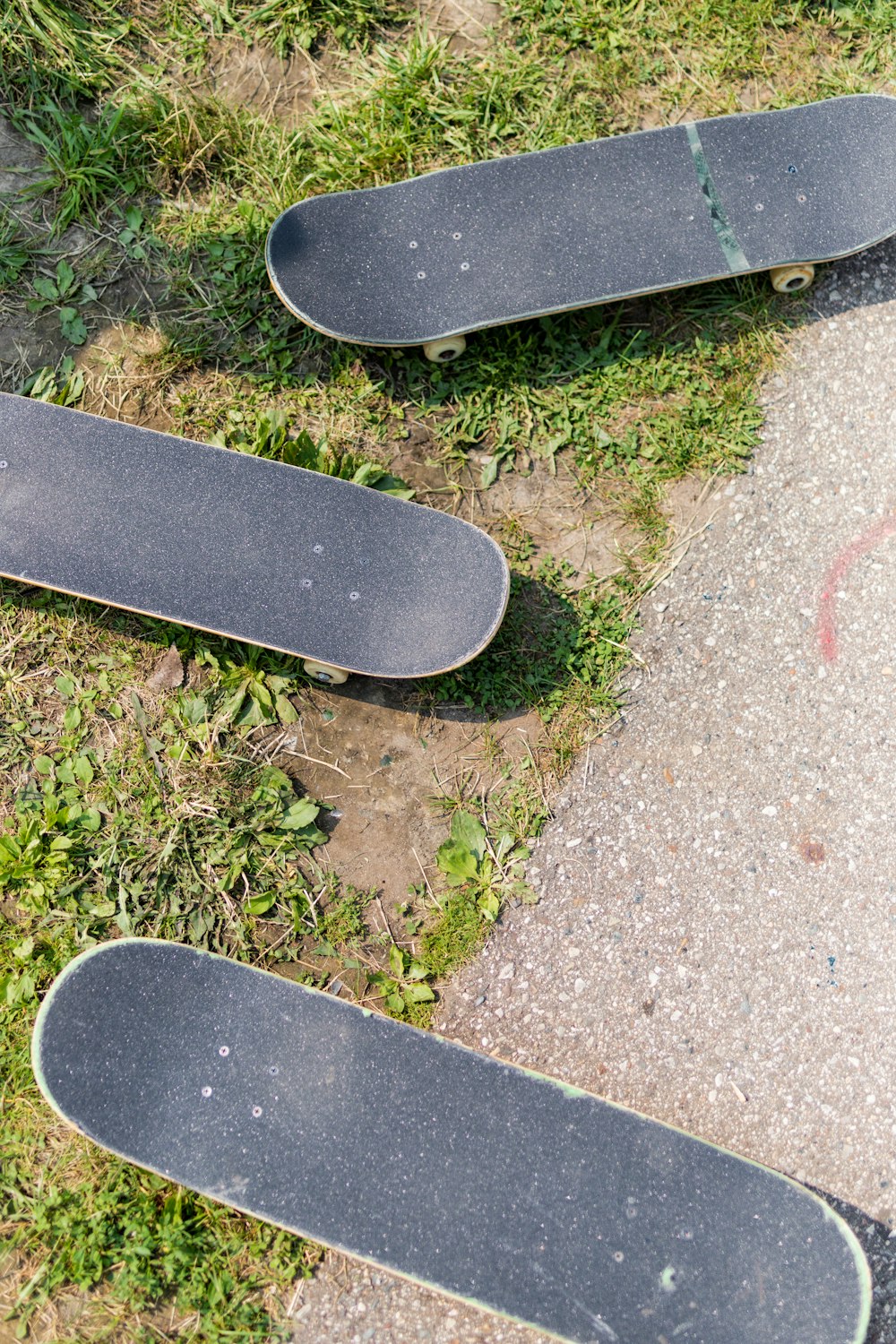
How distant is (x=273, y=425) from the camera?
2.40m

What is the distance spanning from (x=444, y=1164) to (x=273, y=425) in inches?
69.4

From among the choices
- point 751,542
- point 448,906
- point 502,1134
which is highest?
point 751,542

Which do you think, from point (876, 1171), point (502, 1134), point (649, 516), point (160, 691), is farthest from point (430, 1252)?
point (649, 516)

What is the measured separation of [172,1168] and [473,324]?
6.70 feet

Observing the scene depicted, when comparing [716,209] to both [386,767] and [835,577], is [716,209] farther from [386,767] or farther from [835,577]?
[386,767]

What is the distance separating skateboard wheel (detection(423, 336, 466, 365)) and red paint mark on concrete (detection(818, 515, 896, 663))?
1108 millimetres

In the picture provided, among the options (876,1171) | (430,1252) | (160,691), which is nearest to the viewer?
(430,1252)

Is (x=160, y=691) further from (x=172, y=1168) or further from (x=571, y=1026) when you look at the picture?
(x=571, y=1026)

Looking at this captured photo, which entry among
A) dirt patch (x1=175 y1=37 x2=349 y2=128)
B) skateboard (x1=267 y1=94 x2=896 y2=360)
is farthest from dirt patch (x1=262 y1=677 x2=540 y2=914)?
dirt patch (x1=175 y1=37 x2=349 y2=128)

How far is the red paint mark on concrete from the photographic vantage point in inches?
94.8

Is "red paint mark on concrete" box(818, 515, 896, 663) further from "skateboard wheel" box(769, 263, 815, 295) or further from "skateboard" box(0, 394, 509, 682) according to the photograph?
"skateboard" box(0, 394, 509, 682)

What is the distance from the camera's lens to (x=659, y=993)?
2.25 metres

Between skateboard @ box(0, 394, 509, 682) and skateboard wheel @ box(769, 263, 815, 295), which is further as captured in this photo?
skateboard wheel @ box(769, 263, 815, 295)

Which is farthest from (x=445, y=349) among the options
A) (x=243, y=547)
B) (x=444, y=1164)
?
(x=444, y=1164)
